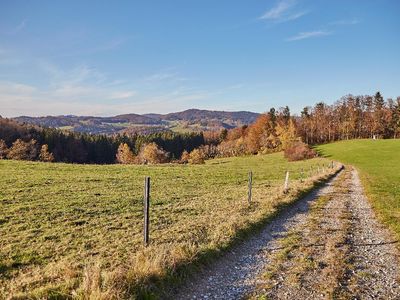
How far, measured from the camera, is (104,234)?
541 inches

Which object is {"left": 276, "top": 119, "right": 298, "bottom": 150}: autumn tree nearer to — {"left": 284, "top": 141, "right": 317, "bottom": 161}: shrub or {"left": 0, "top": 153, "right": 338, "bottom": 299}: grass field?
{"left": 284, "top": 141, "right": 317, "bottom": 161}: shrub

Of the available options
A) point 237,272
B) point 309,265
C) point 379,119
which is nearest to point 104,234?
point 237,272

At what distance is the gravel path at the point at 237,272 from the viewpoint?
25.5ft

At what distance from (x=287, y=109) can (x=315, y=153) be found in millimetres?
47788

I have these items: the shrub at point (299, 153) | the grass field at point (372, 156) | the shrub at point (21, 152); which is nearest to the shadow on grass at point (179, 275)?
the grass field at point (372, 156)

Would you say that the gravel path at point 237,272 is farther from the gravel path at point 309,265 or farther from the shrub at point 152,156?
the shrub at point 152,156

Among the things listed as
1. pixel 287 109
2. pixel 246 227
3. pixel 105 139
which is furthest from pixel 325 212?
pixel 105 139

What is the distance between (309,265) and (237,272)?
2081 millimetres

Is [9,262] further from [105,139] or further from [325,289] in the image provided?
[105,139]

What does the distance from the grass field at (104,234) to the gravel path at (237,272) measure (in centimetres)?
46

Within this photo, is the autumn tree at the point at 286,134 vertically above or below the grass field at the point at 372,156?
above

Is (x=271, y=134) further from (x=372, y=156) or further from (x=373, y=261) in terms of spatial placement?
(x=373, y=261)

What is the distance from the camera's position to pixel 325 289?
7.89m

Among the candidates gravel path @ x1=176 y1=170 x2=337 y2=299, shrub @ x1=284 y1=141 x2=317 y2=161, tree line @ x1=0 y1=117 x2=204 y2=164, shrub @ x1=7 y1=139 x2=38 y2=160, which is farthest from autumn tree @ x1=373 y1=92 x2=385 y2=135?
gravel path @ x1=176 y1=170 x2=337 y2=299
